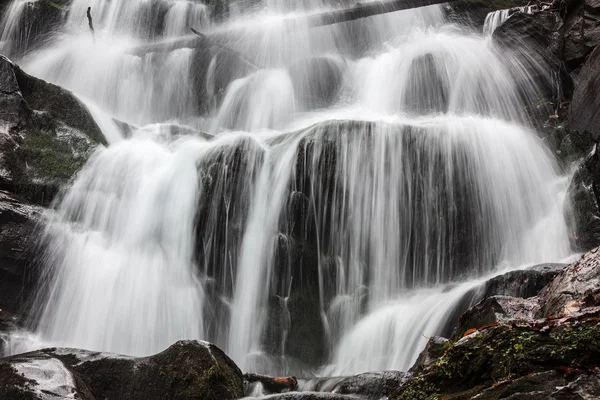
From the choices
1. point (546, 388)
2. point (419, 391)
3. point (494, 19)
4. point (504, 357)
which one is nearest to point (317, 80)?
point (494, 19)

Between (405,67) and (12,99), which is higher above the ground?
(405,67)

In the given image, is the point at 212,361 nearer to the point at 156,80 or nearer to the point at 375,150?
the point at 375,150

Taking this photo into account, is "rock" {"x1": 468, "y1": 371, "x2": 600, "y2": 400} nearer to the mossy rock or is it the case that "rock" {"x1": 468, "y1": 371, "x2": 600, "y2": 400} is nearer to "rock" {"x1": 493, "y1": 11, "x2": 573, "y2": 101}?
the mossy rock

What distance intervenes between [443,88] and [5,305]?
10.8m

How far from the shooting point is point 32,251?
10711 millimetres

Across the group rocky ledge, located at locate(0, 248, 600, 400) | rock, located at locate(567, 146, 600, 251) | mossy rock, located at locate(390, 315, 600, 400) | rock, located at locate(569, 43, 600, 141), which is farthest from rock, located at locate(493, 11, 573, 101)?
mossy rock, located at locate(390, 315, 600, 400)

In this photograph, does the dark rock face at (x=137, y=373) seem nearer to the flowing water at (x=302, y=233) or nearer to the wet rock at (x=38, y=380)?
the wet rock at (x=38, y=380)

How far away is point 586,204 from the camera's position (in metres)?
9.88

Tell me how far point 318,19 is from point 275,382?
1415 cm

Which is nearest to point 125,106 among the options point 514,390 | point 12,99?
point 12,99

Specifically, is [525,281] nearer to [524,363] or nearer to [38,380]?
[524,363]

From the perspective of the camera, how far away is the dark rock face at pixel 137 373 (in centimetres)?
589

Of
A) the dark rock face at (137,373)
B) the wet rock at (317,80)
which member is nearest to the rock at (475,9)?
the wet rock at (317,80)

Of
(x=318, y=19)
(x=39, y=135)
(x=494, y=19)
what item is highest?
(x=318, y=19)
